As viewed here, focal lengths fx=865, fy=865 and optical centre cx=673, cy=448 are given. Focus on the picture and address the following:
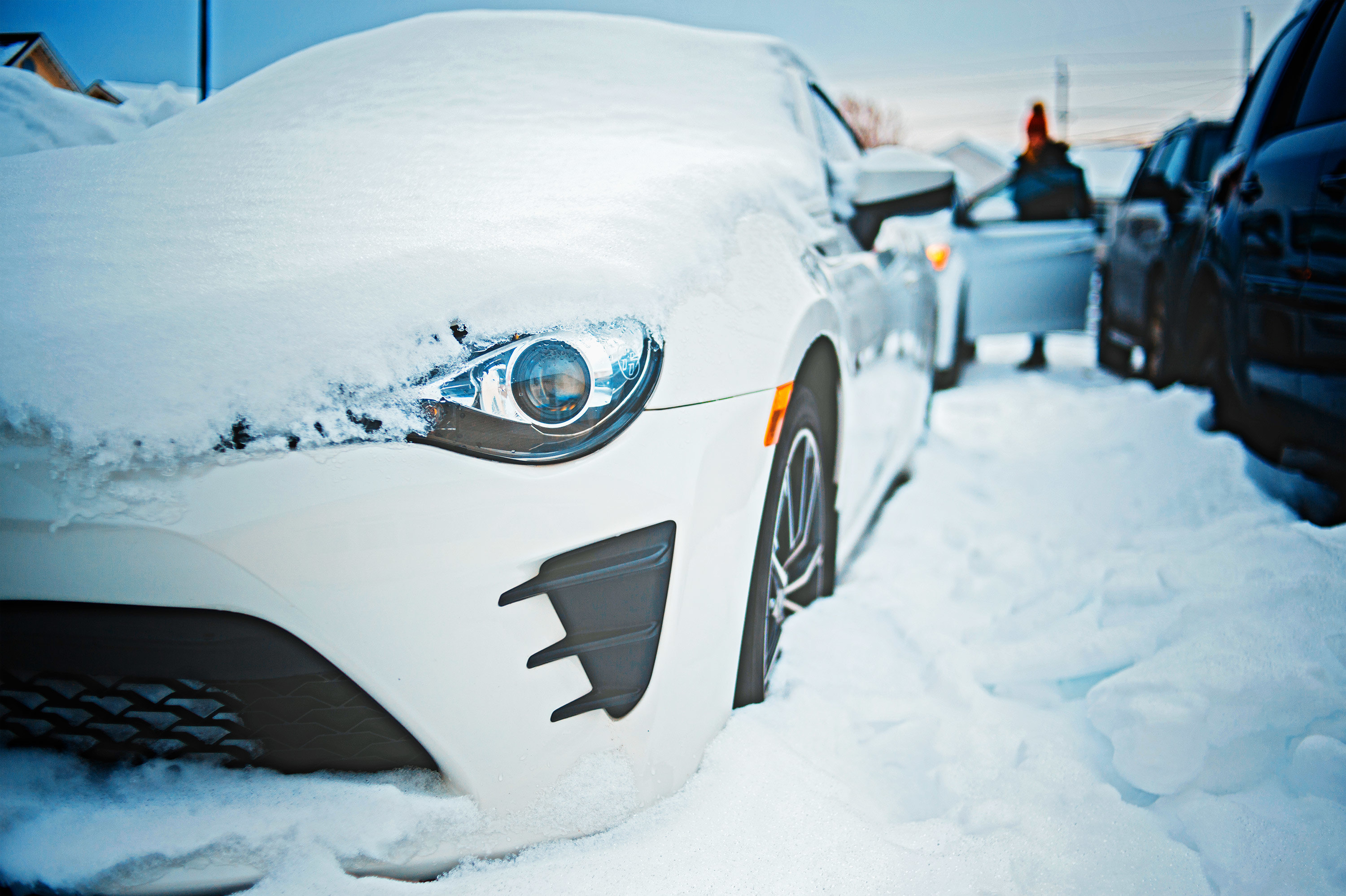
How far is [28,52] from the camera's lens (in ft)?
6.19

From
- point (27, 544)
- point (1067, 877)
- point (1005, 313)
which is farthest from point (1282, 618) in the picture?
point (1005, 313)

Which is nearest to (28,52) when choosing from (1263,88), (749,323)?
(749,323)

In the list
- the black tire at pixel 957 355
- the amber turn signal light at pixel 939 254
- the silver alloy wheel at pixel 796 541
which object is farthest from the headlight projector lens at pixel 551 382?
the black tire at pixel 957 355

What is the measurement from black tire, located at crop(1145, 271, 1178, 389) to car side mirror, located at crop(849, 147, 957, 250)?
2.55 metres

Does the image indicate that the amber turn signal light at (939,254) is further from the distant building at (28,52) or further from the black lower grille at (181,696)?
the black lower grille at (181,696)

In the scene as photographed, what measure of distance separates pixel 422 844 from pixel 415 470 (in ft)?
1.60

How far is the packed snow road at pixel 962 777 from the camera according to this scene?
3.63ft

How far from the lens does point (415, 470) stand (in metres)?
1.05

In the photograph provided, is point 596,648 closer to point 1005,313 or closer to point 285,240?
point 285,240

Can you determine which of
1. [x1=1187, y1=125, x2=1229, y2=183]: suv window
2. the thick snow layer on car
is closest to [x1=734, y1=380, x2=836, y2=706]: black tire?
the thick snow layer on car

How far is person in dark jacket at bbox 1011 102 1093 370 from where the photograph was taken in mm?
5559

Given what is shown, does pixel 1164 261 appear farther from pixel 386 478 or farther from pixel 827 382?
pixel 386 478

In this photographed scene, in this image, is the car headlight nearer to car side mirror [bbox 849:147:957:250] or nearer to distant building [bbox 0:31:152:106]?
car side mirror [bbox 849:147:957:250]

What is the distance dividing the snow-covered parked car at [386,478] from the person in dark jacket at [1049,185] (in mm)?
4815
